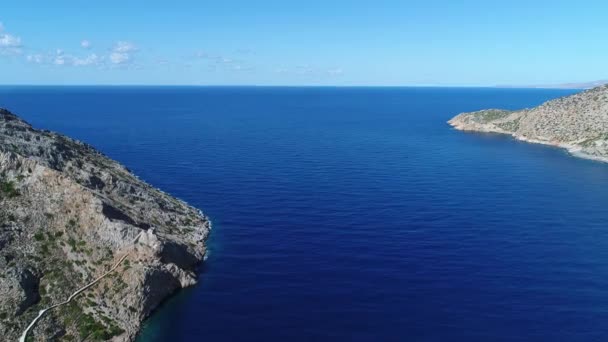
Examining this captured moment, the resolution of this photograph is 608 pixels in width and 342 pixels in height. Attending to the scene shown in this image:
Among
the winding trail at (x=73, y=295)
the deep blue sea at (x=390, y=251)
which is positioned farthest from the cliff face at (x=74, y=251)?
the deep blue sea at (x=390, y=251)

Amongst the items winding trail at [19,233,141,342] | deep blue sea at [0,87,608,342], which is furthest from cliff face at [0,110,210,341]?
deep blue sea at [0,87,608,342]

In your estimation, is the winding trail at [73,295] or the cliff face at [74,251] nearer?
the winding trail at [73,295]

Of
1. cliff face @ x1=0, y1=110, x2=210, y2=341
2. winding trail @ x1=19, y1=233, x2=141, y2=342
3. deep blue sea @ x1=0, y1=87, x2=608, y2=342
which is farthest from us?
deep blue sea @ x1=0, y1=87, x2=608, y2=342

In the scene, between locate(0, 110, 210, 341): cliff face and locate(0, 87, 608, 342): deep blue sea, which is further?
locate(0, 87, 608, 342): deep blue sea

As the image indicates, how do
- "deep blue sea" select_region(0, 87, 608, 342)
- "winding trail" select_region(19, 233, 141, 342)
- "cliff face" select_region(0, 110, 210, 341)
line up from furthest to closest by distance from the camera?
1. "deep blue sea" select_region(0, 87, 608, 342)
2. "cliff face" select_region(0, 110, 210, 341)
3. "winding trail" select_region(19, 233, 141, 342)

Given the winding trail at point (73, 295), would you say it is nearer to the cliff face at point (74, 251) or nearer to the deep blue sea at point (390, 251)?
the cliff face at point (74, 251)

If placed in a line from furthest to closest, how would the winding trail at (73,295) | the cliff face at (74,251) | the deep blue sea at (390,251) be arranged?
the deep blue sea at (390,251) < the cliff face at (74,251) < the winding trail at (73,295)

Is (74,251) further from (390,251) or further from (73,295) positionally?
(390,251)

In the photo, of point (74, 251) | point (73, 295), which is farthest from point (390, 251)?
point (74, 251)

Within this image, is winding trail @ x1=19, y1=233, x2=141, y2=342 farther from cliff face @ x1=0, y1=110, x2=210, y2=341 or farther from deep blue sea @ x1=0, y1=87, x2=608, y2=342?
deep blue sea @ x1=0, y1=87, x2=608, y2=342
